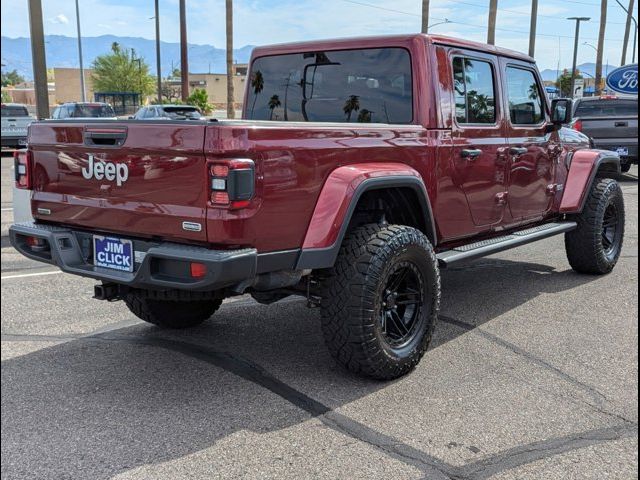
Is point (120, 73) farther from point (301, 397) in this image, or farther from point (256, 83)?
point (301, 397)

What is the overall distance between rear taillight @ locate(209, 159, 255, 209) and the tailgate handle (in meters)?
0.62

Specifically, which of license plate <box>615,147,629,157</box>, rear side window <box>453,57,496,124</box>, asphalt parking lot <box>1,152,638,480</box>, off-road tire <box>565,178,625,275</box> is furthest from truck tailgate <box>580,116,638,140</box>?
rear side window <box>453,57,496,124</box>

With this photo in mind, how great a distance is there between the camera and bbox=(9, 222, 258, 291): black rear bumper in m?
3.14

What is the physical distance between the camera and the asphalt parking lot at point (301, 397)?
294 cm

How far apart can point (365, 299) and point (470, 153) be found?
60.0 inches

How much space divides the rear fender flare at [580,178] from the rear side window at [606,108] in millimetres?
9332

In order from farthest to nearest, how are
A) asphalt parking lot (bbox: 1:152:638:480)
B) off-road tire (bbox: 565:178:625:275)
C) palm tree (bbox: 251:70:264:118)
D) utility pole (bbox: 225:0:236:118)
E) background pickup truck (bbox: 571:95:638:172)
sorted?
utility pole (bbox: 225:0:236:118)
background pickup truck (bbox: 571:95:638:172)
off-road tire (bbox: 565:178:625:275)
palm tree (bbox: 251:70:264:118)
asphalt parking lot (bbox: 1:152:638:480)

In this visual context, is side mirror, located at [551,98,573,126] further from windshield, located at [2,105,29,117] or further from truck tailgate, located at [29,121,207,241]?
windshield, located at [2,105,29,117]

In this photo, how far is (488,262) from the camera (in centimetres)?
718

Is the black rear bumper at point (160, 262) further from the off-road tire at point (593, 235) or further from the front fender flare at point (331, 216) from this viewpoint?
the off-road tire at point (593, 235)

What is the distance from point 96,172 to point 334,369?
1.80m

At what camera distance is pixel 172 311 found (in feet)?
15.3

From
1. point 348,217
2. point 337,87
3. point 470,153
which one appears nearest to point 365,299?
point 348,217

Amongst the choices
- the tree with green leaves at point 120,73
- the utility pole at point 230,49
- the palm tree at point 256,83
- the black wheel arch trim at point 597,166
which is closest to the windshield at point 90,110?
the utility pole at point 230,49
